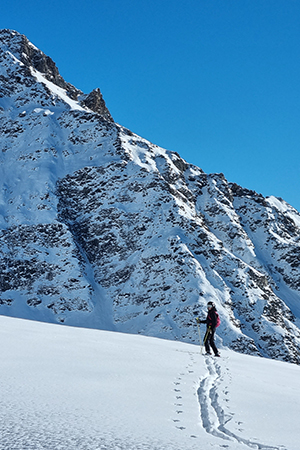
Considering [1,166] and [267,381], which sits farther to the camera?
[1,166]

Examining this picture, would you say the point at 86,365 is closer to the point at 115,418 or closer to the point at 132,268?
the point at 115,418

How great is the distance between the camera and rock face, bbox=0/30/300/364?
61062 mm

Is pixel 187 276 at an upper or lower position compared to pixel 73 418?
upper

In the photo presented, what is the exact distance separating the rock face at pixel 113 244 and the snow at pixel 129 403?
163 ft

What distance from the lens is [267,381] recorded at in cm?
809

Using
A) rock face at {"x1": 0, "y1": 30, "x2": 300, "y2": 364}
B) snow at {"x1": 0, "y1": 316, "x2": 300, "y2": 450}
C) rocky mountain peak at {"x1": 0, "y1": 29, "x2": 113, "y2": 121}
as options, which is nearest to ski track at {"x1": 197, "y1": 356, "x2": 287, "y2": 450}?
snow at {"x1": 0, "y1": 316, "x2": 300, "y2": 450}

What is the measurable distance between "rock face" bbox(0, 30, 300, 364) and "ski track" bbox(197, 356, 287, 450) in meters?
50.2

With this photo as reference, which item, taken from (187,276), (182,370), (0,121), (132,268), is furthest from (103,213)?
(182,370)

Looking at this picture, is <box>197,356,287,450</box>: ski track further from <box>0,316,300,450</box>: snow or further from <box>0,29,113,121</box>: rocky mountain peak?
<box>0,29,113,121</box>: rocky mountain peak

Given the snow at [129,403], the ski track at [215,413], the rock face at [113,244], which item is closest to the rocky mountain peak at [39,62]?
the rock face at [113,244]

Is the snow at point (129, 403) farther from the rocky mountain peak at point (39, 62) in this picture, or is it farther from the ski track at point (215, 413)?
the rocky mountain peak at point (39, 62)

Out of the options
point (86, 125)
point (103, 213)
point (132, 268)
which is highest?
point (86, 125)

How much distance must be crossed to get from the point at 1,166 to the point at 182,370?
81318mm

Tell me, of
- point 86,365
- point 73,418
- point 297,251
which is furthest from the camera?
point 297,251
